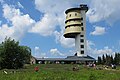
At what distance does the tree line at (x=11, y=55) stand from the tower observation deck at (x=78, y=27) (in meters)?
54.1

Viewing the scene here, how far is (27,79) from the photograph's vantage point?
30.0 metres

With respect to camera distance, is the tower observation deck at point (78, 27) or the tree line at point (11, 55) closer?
the tree line at point (11, 55)

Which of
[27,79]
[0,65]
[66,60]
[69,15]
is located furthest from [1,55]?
[69,15]

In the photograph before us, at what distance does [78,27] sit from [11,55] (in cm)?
5821

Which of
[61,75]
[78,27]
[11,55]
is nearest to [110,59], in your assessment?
[78,27]

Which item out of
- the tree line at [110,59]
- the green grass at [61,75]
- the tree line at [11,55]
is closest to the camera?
the green grass at [61,75]

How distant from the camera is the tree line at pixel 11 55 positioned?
7256 centimetres

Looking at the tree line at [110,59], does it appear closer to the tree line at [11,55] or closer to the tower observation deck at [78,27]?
the tower observation deck at [78,27]

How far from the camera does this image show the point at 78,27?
12794 cm

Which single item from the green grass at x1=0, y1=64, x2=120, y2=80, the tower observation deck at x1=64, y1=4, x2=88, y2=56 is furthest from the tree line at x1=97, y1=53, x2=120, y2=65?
the green grass at x1=0, y1=64, x2=120, y2=80

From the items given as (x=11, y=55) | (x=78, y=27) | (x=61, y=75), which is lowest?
(x=61, y=75)

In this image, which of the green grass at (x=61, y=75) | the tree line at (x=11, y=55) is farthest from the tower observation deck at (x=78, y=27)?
the green grass at (x=61, y=75)

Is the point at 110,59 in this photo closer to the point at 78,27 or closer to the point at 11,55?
the point at 78,27

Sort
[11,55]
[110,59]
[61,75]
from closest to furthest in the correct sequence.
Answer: [61,75], [11,55], [110,59]
